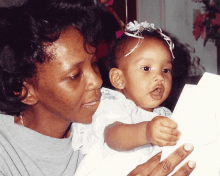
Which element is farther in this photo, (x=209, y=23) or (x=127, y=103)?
(x=209, y=23)

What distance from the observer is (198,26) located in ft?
7.97

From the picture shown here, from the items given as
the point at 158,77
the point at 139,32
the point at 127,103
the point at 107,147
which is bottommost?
the point at 107,147

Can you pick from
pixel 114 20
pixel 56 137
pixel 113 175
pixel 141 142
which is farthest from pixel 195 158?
pixel 114 20

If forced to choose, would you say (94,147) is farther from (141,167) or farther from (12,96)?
(12,96)

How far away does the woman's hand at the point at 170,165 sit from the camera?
663mm

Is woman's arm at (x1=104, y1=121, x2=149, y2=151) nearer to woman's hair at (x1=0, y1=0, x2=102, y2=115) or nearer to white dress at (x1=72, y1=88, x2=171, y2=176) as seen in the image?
white dress at (x1=72, y1=88, x2=171, y2=176)

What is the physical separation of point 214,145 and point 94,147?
1.38 ft

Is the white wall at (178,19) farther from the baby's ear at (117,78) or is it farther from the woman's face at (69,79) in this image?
the woman's face at (69,79)

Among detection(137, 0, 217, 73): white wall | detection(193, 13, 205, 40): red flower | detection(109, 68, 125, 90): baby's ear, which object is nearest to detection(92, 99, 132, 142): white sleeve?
detection(109, 68, 125, 90): baby's ear

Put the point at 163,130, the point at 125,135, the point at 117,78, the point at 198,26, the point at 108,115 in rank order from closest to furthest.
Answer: the point at 163,130, the point at 125,135, the point at 108,115, the point at 117,78, the point at 198,26

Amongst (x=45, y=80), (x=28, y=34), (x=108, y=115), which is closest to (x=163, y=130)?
(x=108, y=115)

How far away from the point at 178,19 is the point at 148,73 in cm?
177

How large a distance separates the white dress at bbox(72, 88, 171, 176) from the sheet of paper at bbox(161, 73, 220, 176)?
0.20 meters

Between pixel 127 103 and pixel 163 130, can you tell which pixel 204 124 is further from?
pixel 127 103
